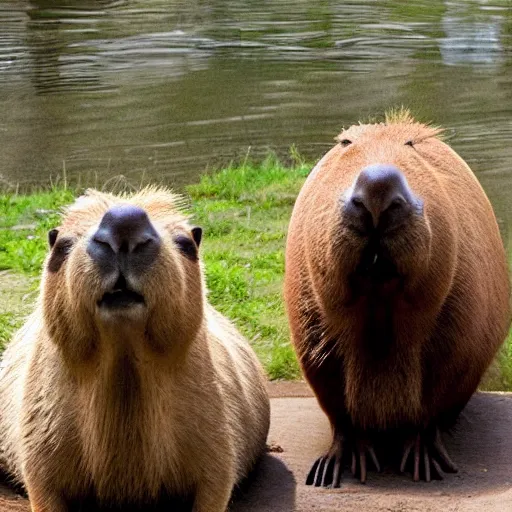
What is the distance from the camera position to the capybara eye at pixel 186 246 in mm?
3868

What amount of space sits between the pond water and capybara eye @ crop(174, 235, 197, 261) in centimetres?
727

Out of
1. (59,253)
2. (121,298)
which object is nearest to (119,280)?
(121,298)

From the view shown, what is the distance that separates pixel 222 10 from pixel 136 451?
15.3 meters

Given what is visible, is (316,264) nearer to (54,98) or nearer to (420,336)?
(420,336)

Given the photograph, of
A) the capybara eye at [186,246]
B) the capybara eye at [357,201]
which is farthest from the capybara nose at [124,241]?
the capybara eye at [357,201]

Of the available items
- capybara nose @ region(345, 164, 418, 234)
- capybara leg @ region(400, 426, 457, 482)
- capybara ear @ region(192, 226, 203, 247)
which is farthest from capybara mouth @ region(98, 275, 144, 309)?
capybara leg @ region(400, 426, 457, 482)

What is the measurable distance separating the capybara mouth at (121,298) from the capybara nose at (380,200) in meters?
1.16

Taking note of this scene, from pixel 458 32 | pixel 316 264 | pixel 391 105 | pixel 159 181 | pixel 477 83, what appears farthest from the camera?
pixel 458 32

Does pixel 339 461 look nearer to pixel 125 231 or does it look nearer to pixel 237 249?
pixel 125 231

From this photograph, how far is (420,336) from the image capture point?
4.74 meters

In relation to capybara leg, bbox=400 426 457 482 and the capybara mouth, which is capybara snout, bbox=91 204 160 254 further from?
capybara leg, bbox=400 426 457 482

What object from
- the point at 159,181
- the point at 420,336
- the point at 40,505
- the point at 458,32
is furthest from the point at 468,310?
the point at 458,32

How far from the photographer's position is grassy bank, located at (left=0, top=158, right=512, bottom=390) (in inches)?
285

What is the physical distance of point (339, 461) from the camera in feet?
16.2
